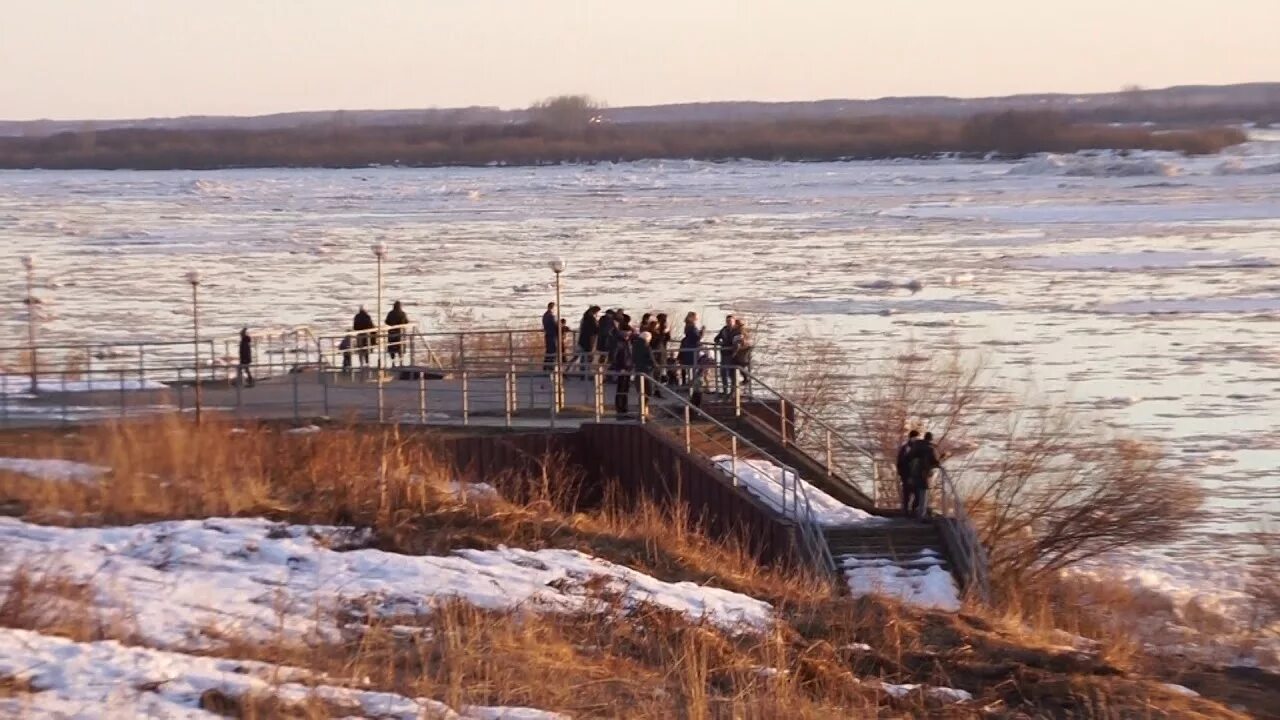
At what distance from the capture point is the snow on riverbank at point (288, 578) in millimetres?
9625

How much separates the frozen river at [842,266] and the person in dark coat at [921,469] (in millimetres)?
4628

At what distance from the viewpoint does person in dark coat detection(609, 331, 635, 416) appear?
2141 centimetres

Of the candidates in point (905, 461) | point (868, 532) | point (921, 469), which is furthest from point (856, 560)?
point (905, 461)

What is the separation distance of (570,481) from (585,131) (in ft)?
500

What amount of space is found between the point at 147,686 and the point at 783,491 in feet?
36.7

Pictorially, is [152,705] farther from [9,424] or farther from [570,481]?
[9,424]

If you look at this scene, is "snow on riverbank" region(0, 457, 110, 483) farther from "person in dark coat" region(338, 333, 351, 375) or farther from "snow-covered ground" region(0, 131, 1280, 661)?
"snow-covered ground" region(0, 131, 1280, 661)

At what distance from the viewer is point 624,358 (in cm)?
2156

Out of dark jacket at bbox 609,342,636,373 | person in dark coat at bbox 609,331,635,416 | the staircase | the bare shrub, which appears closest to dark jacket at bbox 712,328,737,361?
the staircase

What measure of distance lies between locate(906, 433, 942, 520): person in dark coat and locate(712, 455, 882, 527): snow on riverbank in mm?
431

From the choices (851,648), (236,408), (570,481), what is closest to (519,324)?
(236,408)

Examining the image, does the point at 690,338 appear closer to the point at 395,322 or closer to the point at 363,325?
the point at 363,325

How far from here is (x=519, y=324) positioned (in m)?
36.4

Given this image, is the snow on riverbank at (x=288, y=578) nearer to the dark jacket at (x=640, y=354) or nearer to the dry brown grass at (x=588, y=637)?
the dry brown grass at (x=588, y=637)
